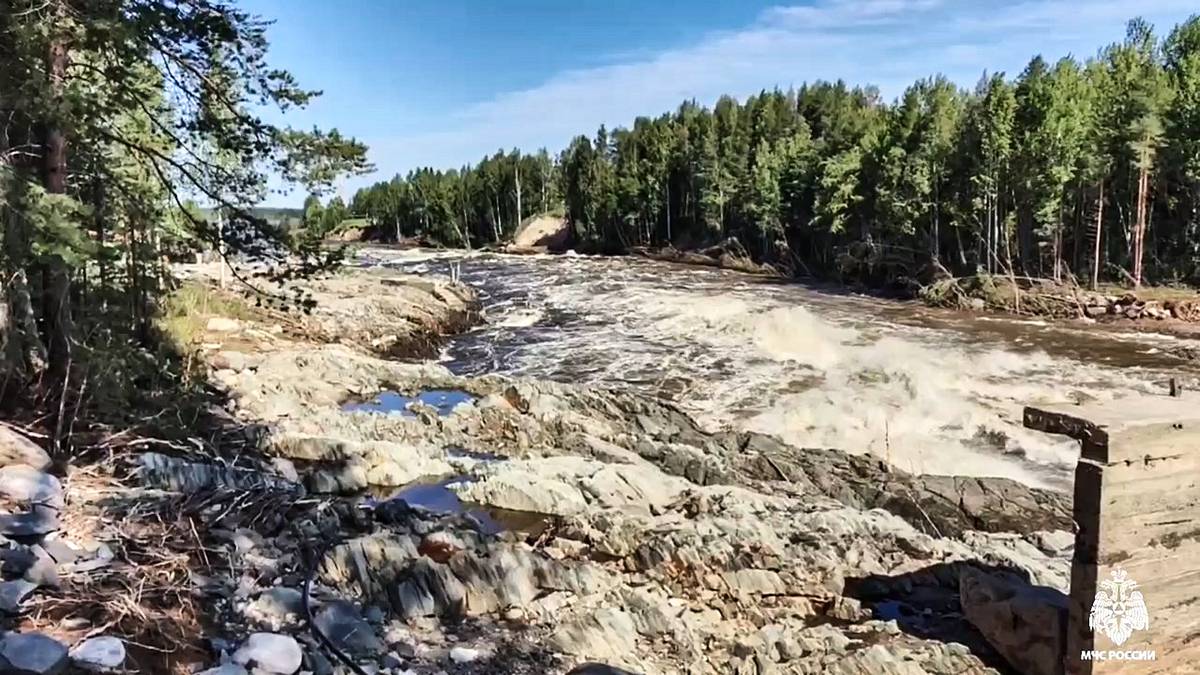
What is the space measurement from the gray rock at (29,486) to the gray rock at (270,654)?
2.07 m

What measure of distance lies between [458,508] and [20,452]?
4880mm

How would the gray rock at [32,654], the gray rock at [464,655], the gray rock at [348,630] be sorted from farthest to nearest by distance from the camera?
the gray rock at [464,655] → the gray rock at [348,630] → the gray rock at [32,654]

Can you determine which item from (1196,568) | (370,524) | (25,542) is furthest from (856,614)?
(25,542)

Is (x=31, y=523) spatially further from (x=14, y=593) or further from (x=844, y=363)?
(x=844, y=363)

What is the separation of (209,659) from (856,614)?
5.51 metres

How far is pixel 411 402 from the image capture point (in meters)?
15.8

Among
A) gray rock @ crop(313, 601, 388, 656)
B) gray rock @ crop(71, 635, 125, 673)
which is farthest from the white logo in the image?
gray rock @ crop(71, 635, 125, 673)

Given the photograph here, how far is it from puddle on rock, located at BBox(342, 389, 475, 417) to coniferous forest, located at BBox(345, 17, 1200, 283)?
29.4 m

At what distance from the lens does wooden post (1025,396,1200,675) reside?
585 cm

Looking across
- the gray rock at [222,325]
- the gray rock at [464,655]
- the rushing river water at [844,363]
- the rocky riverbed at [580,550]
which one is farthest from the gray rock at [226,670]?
the gray rock at [222,325]

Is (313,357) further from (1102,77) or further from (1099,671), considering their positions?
(1102,77)

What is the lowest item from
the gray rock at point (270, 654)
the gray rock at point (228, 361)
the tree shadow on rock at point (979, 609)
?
the tree shadow on rock at point (979, 609)

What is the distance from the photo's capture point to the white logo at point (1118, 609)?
5969 mm

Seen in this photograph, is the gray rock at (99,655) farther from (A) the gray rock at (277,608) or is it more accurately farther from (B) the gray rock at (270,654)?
(A) the gray rock at (277,608)
